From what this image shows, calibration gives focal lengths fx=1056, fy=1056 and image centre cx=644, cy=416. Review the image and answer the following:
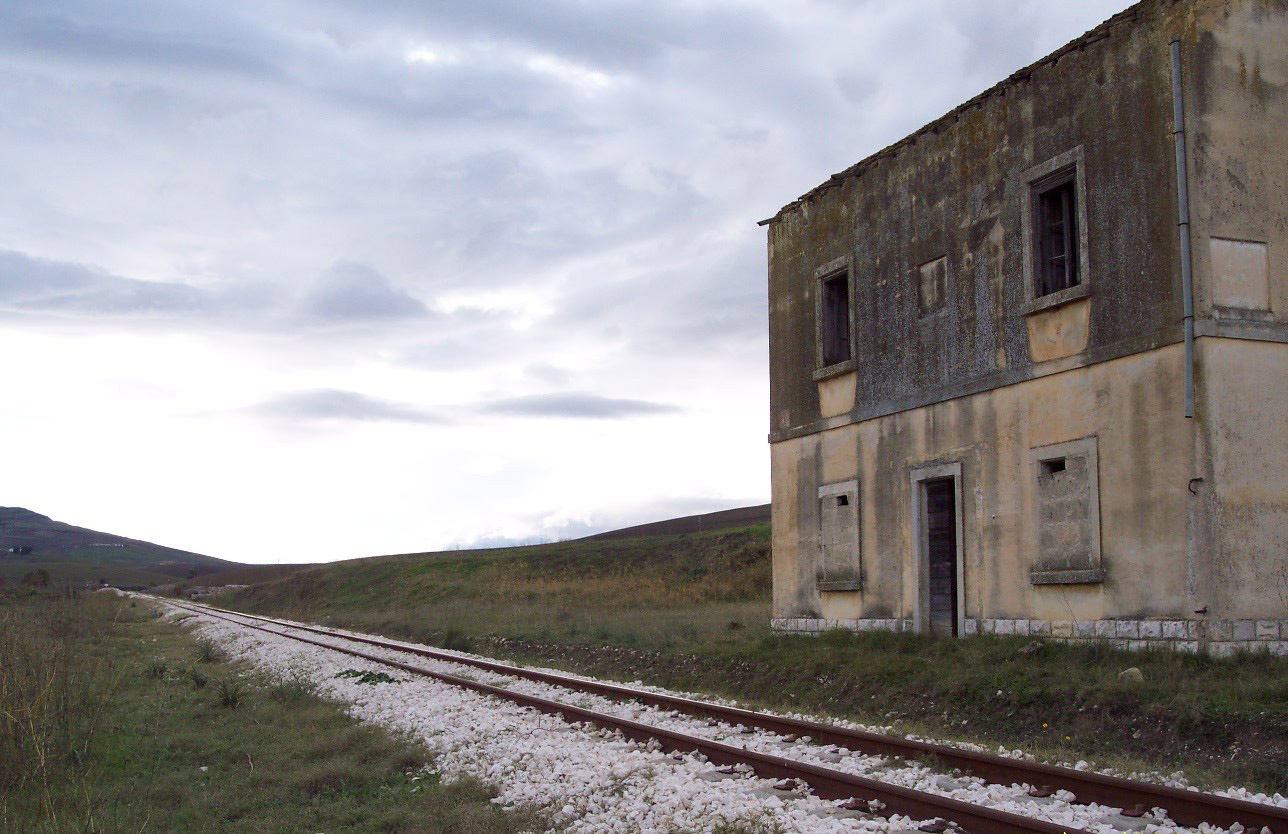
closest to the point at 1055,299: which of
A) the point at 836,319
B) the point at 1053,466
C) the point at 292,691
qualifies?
the point at 1053,466

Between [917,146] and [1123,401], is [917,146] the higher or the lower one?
the higher one

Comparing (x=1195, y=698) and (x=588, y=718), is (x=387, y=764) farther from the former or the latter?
(x=1195, y=698)

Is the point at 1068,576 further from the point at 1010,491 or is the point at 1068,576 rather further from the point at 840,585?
the point at 840,585

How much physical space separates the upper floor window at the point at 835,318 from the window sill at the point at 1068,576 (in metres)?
5.80

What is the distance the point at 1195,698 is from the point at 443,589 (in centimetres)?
4263

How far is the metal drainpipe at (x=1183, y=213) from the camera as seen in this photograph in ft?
37.0

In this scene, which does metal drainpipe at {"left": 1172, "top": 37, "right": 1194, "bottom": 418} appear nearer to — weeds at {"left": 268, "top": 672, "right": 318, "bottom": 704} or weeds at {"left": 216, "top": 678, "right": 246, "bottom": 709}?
weeds at {"left": 268, "top": 672, "right": 318, "bottom": 704}

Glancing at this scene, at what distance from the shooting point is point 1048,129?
13.6 m

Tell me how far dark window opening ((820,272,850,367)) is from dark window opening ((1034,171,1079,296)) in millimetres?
4400

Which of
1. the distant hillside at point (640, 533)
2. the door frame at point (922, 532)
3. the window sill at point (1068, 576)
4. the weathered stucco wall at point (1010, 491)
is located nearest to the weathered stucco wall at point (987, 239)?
the weathered stucco wall at point (1010, 491)

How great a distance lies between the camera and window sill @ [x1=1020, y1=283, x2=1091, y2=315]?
41.9ft

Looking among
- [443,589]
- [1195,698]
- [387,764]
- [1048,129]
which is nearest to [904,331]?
[1048,129]

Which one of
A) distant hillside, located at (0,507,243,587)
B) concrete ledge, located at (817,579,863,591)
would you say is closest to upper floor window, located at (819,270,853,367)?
concrete ledge, located at (817,579,863,591)

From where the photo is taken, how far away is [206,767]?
9953 millimetres
